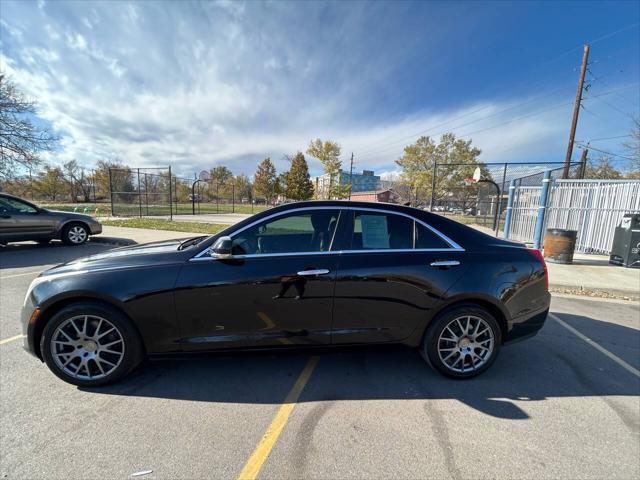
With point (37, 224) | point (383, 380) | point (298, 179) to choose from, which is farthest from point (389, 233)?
point (298, 179)

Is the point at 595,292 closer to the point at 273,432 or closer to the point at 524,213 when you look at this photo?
the point at 273,432

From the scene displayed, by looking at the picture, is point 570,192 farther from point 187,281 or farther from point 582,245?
point 187,281

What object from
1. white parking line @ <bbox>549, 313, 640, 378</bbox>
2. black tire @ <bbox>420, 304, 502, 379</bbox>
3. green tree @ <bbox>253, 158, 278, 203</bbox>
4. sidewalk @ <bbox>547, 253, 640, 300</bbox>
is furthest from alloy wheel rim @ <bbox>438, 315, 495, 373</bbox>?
green tree @ <bbox>253, 158, 278, 203</bbox>

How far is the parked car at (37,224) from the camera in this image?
7621 mm

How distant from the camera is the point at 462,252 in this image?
2.79m

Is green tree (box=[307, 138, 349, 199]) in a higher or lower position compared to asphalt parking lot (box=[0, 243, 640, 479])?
higher

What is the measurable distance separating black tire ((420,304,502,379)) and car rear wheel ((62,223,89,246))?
1070 cm

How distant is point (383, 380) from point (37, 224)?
409 inches

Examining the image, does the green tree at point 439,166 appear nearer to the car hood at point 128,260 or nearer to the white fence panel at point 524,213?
the white fence panel at point 524,213

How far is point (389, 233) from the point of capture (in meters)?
2.83

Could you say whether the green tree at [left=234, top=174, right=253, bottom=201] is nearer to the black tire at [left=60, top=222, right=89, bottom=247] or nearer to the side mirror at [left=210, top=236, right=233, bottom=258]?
the black tire at [left=60, top=222, right=89, bottom=247]

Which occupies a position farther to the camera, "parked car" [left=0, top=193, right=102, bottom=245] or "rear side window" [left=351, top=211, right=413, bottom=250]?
"parked car" [left=0, top=193, right=102, bottom=245]

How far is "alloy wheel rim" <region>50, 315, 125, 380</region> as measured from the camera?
251cm

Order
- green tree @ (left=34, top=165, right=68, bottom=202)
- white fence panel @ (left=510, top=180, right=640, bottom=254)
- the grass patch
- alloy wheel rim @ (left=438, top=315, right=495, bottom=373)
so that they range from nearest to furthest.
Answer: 1. alloy wheel rim @ (left=438, top=315, right=495, bottom=373)
2. white fence panel @ (left=510, top=180, right=640, bottom=254)
3. the grass patch
4. green tree @ (left=34, top=165, right=68, bottom=202)
